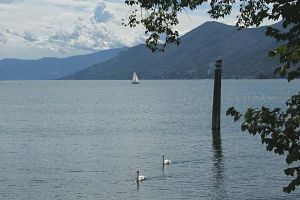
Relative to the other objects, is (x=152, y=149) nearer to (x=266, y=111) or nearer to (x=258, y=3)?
(x=258, y=3)

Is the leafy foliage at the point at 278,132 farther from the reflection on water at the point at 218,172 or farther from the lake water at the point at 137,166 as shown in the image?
the reflection on water at the point at 218,172

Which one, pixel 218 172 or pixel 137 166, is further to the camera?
pixel 137 166

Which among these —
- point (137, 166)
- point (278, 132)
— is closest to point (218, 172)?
point (137, 166)

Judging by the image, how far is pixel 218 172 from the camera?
40656 millimetres

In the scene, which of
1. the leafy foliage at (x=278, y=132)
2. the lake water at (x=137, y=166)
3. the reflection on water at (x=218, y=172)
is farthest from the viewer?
the lake water at (x=137, y=166)

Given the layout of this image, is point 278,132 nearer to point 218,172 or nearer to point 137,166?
point 218,172

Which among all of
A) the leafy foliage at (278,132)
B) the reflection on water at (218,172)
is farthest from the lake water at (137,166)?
the leafy foliage at (278,132)

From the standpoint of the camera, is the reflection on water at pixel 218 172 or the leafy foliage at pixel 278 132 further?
the reflection on water at pixel 218 172

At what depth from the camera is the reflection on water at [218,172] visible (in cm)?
3309

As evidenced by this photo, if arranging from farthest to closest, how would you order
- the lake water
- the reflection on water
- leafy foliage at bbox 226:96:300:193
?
the lake water
the reflection on water
leafy foliage at bbox 226:96:300:193

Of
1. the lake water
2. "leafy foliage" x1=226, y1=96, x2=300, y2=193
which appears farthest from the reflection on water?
"leafy foliage" x1=226, y1=96, x2=300, y2=193

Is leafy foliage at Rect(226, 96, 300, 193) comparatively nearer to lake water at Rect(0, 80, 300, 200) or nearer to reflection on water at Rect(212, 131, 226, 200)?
lake water at Rect(0, 80, 300, 200)

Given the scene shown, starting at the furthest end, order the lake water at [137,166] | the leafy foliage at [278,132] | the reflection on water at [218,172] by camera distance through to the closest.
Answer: the lake water at [137,166] < the reflection on water at [218,172] < the leafy foliage at [278,132]

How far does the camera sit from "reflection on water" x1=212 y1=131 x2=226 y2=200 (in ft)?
109
